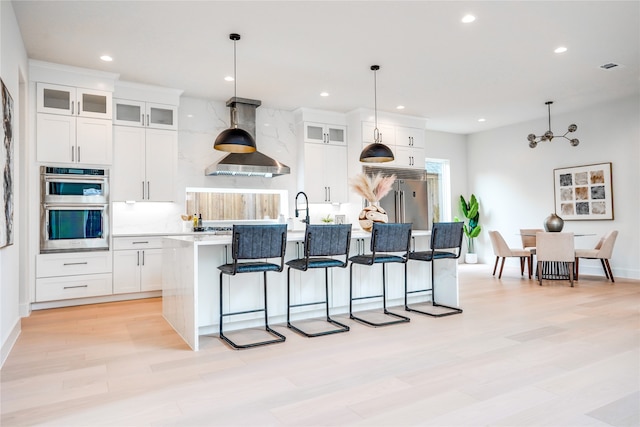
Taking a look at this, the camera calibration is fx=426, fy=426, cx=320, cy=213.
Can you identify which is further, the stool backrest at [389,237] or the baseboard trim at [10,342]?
the stool backrest at [389,237]

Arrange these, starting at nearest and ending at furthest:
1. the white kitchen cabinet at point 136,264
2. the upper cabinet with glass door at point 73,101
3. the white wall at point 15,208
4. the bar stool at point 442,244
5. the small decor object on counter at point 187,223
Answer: the white wall at point 15,208
the bar stool at point 442,244
the upper cabinet with glass door at point 73,101
the white kitchen cabinet at point 136,264
the small decor object on counter at point 187,223

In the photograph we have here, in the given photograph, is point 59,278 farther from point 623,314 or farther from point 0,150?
point 623,314

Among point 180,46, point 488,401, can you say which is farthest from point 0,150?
point 488,401

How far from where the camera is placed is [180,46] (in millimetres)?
4375

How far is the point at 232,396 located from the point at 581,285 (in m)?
5.51

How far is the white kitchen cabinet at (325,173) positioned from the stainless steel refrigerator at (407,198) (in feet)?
1.54

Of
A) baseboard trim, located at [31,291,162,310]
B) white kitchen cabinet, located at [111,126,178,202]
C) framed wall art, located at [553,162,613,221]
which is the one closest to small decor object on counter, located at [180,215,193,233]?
white kitchen cabinet, located at [111,126,178,202]

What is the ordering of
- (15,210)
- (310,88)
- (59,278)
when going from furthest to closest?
(310,88) → (59,278) → (15,210)

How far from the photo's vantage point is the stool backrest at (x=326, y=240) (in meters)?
3.53

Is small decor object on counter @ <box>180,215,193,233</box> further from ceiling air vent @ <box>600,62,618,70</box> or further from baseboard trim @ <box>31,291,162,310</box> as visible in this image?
ceiling air vent @ <box>600,62,618,70</box>

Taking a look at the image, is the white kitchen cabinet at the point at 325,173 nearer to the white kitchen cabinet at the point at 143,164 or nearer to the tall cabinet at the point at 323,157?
the tall cabinet at the point at 323,157

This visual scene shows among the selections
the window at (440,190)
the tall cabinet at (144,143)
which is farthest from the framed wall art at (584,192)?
the tall cabinet at (144,143)

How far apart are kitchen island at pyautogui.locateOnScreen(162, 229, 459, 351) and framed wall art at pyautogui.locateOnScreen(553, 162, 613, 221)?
397 centimetres

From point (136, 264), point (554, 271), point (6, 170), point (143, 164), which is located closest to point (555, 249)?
point (554, 271)
